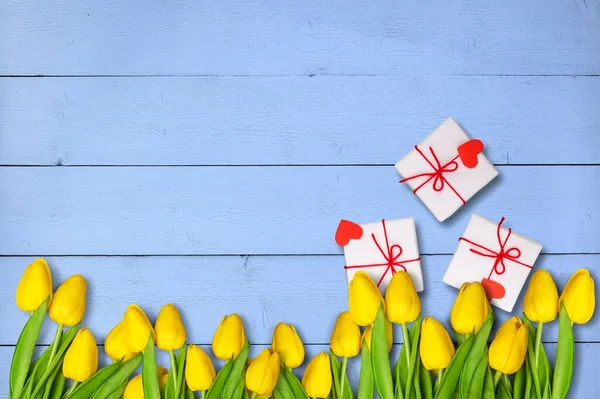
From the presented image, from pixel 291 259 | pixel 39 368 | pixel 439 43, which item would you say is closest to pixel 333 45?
pixel 439 43

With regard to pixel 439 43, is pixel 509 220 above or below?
below

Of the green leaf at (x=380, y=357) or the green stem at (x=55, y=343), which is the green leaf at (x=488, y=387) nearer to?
the green leaf at (x=380, y=357)

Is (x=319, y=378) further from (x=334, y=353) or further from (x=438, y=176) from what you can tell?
(x=438, y=176)

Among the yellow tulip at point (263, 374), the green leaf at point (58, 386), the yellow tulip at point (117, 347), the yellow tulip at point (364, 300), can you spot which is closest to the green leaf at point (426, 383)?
the yellow tulip at point (364, 300)

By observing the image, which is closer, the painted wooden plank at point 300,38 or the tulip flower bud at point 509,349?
the tulip flower bud at point 509,349

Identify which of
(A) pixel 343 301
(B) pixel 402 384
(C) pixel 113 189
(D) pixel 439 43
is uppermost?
(D) pixel 439 43

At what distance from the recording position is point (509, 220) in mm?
1008

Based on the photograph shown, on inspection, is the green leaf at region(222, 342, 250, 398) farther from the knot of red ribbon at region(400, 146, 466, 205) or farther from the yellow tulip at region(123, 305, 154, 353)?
the knot of red ribbon at region(400, 146, 466, 205)

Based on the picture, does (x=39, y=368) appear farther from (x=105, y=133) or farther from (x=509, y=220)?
(x=509, y=220)

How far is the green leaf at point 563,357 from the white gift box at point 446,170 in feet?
0.70

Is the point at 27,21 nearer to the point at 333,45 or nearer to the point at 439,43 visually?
the point at 333,45

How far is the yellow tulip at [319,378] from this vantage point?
95 cm

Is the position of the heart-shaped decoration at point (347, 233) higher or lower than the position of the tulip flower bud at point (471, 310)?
higher

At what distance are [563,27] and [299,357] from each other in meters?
0.65
